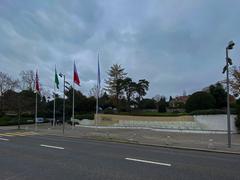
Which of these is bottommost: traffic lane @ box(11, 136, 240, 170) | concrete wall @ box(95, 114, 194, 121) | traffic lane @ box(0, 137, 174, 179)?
traffic lane @ box(11, 136, 240, 170)

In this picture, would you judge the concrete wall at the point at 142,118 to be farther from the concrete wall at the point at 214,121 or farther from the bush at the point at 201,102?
the bush at the point at 201,102

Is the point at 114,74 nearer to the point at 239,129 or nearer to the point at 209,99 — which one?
the point at 209,99

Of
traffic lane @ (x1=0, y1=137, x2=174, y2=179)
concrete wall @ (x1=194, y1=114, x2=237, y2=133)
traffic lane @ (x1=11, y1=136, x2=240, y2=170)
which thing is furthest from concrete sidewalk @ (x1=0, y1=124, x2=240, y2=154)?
traffic lane @ (x1=0, y1=137, x2=174, y2=179)

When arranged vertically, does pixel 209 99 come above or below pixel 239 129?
above

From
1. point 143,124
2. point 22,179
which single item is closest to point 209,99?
point 143,124

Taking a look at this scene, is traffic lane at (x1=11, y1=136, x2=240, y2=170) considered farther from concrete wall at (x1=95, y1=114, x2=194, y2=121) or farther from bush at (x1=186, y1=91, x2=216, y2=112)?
bush at (x1=186, y1=91, x2=216, y2=112)

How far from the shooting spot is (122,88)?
229 feet

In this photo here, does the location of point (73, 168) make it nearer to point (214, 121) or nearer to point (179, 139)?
point (179, 139)

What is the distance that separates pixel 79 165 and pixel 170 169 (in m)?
3.08

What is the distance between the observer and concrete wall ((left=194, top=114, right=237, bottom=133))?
104ft

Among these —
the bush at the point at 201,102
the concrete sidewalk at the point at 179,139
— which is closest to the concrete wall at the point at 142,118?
the concrete sidewalk at the point at 179,139

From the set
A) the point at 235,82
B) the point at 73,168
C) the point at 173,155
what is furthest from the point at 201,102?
the point at 73,168

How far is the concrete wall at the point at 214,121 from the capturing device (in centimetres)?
3171

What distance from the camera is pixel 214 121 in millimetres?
32500
